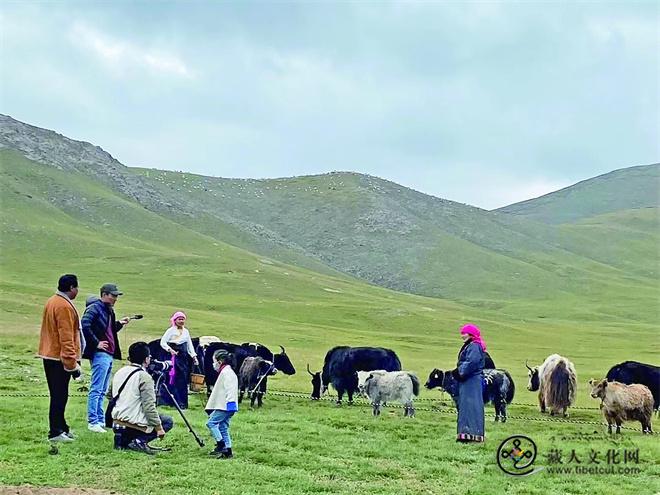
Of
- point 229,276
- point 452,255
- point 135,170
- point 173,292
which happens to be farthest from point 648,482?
point 135,170

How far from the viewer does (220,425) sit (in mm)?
10836

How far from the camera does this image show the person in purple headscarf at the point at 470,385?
40.6 feet

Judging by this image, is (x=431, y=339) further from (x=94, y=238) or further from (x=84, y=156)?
(x=84, y=156)

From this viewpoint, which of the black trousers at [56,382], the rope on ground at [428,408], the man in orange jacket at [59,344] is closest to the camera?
the man in orange jacket at [59,344]

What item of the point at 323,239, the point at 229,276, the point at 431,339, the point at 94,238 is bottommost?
the point at 431,339

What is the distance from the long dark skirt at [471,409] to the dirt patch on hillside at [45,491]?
6.28 meters

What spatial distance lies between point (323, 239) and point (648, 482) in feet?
468

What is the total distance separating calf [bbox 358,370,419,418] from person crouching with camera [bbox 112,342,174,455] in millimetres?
6803

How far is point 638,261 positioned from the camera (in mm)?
165000

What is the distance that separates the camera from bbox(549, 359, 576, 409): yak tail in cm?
1858

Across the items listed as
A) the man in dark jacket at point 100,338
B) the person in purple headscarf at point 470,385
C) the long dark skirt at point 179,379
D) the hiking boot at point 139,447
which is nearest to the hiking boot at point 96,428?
the man in dark jacket at point 100,338

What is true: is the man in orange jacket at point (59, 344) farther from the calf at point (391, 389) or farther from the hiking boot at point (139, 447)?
the calf at point (391, 389)

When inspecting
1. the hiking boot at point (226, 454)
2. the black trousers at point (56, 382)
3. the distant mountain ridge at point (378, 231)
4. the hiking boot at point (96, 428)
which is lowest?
the hiking boot at point (226, 454)

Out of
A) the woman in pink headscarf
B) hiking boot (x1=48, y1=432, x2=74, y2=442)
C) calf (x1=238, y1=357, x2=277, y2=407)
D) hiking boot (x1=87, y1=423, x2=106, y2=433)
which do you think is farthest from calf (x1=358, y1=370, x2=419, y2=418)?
hiking boot (x1=48, y1=432, x2=74, y2=442)
